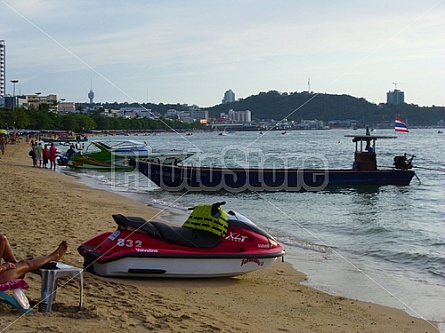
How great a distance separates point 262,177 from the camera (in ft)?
90.9

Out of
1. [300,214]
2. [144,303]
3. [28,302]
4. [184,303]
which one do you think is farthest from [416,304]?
[300,214]

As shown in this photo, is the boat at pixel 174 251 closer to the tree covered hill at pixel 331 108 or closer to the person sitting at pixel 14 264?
the person sitting at pixel 14 264

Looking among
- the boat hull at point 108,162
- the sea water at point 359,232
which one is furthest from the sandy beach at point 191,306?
the boat hull at point 108,162

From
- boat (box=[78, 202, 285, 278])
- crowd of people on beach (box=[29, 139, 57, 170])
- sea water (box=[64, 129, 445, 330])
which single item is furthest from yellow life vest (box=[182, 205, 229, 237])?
crowd of people on beach (box=[29, 139, 57, 170])

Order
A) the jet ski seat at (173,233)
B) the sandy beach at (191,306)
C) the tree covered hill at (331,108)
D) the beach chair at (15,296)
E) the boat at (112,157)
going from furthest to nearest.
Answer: the tree covered hill at (331,108)
the boat at (112,157)
the jet ski seat at (173,233)
the sandy beach at (191,306)
the beach chair at (15,296)

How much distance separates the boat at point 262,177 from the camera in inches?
1094

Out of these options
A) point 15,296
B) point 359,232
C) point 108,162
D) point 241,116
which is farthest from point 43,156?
point 241,116

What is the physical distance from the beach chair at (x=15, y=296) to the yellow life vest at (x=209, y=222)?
334cm

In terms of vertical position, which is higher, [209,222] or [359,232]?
[209,222]

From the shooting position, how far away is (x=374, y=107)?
129 m

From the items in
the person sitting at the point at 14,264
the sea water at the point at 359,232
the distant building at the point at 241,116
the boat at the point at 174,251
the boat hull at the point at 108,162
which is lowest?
the sea water at the point at 359,232

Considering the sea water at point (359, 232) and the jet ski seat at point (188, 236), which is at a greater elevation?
the jet ski seat at point (188, 236)

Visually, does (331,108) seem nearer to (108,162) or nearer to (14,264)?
(108,162)

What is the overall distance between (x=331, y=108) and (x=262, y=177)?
315 ft
